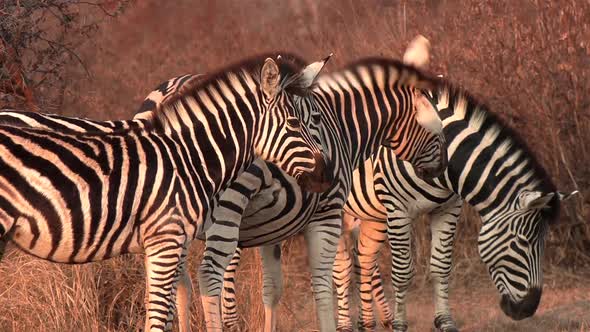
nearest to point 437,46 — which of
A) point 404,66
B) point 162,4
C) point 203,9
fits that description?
point 404,66

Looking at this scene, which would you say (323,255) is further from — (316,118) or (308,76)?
(308,76)

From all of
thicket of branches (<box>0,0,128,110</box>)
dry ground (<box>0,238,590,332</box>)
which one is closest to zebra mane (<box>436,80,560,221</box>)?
dry ground (<box>0,238,590,332</box>)

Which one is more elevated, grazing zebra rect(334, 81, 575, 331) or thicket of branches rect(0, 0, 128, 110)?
thicket of branches rect(0, 0, 128, 110)

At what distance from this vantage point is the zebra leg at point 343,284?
8.57 m

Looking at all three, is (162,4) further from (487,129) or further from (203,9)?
(487,129)

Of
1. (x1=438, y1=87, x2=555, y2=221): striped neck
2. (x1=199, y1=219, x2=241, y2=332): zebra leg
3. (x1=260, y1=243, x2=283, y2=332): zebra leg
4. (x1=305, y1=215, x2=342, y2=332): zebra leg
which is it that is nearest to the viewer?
(x1=199, y1=219, x2=241, y2=332): zebra leg

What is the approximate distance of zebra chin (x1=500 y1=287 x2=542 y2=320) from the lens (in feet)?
25.1

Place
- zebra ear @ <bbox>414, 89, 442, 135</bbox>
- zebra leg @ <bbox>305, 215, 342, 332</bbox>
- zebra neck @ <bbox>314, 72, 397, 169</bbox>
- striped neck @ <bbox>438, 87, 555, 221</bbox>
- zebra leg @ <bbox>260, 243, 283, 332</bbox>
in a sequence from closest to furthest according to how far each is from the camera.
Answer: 1. zebra leg @ <bbox>305, 215, 342, 332</bbox>
2. zebra neck @ <bbox>314, 72, 397, 169</bbox>
3. zebra ear @ <bbox>414, 89, 442, 135</bbox>
4. zebra leg @ <bbox>260, 243, 283, 332</bbox>
5. striped neck @ <bbox>438, 87, 555, 221</bbox>

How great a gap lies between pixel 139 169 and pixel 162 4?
1395 centimetres

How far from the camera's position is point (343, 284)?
28.4 ft

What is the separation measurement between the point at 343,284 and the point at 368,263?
0.31 meters

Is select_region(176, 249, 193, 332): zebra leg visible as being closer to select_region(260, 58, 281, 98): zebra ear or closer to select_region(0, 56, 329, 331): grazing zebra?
select_region(0, 56, 329, 331): grazing zebra

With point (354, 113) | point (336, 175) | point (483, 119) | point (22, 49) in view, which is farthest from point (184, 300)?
point (22, 49)

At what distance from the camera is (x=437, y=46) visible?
34.6 ft
